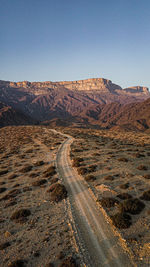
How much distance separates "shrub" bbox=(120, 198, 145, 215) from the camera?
1399 centimetres

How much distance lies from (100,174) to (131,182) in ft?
16.9

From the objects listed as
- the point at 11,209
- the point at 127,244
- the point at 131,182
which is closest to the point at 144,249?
the point at 127,244

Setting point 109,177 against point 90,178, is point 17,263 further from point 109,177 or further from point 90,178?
point 109,177

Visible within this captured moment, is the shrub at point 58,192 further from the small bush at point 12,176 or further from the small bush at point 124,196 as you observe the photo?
the small bush at point 12,176

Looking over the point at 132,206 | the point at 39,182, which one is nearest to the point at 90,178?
the point at 39,182

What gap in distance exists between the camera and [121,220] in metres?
12.8

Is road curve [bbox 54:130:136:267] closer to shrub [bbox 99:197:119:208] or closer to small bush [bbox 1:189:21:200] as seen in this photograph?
shrub [bbox 99:197:119:208]

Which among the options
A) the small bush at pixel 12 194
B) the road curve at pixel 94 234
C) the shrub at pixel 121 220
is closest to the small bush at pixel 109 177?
the road curve at pixel 94 234

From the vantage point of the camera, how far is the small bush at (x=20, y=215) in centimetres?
1448

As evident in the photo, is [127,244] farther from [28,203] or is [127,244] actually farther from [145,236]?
[28,203]

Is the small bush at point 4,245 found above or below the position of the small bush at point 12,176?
above

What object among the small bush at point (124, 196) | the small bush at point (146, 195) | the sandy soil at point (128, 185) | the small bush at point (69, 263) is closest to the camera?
the small bush at point (69, 263)

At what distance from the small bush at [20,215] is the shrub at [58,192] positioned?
11.1ft

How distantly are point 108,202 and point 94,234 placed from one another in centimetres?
421
